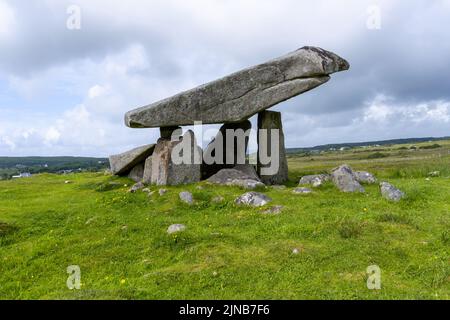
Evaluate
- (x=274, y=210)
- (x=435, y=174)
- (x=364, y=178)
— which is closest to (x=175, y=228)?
(x=274, y=210)

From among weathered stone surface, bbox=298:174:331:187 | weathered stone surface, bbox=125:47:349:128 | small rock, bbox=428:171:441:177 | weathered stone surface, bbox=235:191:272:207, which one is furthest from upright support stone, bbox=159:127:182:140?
small rock, bbox=428:171:441:177

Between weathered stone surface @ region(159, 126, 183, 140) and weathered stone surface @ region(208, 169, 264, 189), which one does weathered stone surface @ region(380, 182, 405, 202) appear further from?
weathered stone surface @ region(159, 126, 183, 140)

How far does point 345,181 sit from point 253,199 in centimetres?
541

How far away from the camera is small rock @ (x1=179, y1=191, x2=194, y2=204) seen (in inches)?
847

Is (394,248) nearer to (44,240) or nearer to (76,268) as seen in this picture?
(76,268)

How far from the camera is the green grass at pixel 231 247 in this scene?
11.9 metres

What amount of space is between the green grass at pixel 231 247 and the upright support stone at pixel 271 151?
221 inches

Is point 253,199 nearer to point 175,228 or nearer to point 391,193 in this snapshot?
point 175,228

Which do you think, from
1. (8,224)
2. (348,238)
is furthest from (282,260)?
(8,224)

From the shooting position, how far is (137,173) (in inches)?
1193

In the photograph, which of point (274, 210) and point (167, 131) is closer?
point (274, 210)

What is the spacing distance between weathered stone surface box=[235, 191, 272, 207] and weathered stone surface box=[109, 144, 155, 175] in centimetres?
1070

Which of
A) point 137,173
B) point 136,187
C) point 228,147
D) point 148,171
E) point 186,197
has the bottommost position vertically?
point 186,197
